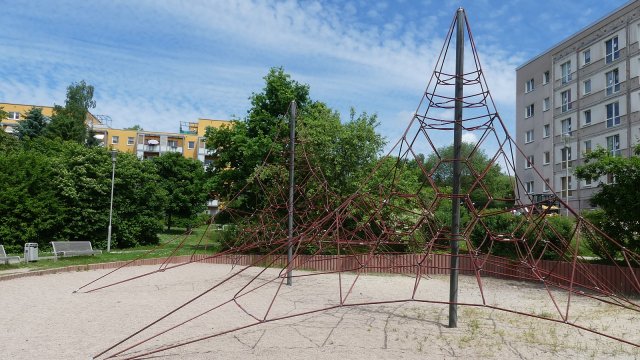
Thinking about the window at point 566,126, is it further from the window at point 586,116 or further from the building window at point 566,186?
the building window at point 566,186

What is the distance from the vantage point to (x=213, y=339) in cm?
680

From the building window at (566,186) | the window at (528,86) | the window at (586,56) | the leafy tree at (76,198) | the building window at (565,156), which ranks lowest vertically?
the leafy tree at (76,198)

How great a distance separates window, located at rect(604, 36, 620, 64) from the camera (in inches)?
1166

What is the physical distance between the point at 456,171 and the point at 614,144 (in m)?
27.0

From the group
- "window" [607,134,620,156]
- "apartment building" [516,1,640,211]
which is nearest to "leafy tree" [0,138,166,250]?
"apartment building" [516,1,640,211]

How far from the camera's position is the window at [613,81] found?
97.2 feet

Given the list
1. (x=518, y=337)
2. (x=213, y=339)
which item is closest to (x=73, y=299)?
(x=213, y=339)

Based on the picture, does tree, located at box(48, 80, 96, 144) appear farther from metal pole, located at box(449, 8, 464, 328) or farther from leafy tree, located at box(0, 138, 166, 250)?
metal pole, located at box(449, 8, 464, 328)

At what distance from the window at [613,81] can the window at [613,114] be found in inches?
32.3

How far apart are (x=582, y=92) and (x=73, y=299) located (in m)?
33.4

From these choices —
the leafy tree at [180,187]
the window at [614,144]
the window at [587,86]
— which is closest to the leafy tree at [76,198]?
the leafy tree at [180,187]

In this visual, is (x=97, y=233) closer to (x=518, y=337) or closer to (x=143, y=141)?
(x=518, y=337)

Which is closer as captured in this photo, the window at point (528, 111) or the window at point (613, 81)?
the window at point (613, 81)

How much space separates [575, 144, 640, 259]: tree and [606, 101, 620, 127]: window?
20331 millimetres
